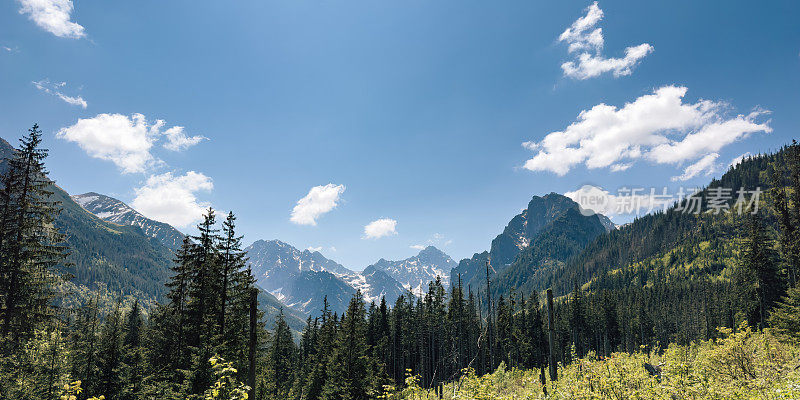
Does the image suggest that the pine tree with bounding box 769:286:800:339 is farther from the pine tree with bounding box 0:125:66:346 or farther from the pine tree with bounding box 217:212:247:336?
the pine tree with bounding box 0:125:66:346

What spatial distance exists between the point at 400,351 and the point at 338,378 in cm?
3616

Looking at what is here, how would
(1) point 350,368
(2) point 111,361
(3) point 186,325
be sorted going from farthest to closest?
(1) point 350,368 → (2) point 111,361 → (3) point 186,325

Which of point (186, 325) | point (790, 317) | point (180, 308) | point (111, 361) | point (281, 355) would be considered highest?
point (180, 308)

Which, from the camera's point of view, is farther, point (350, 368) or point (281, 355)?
point (281, 355)

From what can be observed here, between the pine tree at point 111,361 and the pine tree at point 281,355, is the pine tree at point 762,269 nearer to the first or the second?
the pine tree at point 281,355

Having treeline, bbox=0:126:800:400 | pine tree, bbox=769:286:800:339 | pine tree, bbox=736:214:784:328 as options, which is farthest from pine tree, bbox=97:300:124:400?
pine tree, bbox=736:214:784:328

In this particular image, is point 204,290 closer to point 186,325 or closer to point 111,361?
point 186,325

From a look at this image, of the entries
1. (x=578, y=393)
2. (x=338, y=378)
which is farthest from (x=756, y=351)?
(x=338, y=378)

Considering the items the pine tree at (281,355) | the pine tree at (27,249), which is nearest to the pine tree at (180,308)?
the pine tree at (27,249)

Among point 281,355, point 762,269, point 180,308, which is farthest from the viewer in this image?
point 281,355

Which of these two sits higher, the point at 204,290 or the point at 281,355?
the point at 204,290

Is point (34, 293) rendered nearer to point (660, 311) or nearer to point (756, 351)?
point (756, 351)

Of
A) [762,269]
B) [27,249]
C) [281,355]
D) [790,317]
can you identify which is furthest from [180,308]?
[762,269]

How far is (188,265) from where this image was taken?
2775 cm
